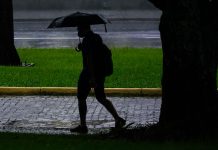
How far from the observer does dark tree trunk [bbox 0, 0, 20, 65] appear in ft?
55.4

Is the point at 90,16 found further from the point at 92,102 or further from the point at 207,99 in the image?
the point at 92,102

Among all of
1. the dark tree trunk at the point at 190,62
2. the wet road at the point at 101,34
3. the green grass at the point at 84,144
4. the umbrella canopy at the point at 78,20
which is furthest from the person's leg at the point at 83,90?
the wet road at the point at 101,34

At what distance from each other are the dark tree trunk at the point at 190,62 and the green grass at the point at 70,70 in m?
4.75

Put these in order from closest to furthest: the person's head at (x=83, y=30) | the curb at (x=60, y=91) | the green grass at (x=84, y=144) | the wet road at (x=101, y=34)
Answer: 1. the green grass at (x=84, y=144)
2. the person's head at (x=83, y=30)
3. the curb at (x=60, y=91)
4. the wet road at (x=101, y=34)

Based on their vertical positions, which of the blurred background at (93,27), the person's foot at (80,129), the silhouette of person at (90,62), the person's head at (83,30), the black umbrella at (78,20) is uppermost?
the black umbrella at (78,20)

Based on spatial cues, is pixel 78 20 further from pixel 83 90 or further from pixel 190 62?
pixel 190 62

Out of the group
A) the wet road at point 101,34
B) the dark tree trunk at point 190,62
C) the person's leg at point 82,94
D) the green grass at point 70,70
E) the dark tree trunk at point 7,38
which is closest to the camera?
the dark tree trunk at point 190,62

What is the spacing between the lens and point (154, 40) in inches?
997

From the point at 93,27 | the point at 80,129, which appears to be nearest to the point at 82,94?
the point at 80,129

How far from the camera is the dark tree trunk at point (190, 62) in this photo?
8.09 metres

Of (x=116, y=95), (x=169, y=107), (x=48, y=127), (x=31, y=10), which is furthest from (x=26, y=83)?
(x=31, y=10)

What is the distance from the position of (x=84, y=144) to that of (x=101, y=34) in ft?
68.1

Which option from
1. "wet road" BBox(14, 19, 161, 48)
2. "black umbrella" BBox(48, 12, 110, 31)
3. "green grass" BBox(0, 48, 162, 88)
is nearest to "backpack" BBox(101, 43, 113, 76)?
"black umbrella" BBox(48, 12, 110, 31)

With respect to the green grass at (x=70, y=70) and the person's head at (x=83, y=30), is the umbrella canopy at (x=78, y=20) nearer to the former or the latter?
the person's head at (x=83, y=30)
